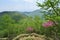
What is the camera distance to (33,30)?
22.0 feet

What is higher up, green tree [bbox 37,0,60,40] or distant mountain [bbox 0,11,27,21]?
green tree [bbox 37,0,60,40]

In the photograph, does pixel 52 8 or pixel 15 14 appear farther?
pixel 15 14

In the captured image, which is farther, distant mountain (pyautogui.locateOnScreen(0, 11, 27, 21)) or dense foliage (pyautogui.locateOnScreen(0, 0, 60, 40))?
distant mountain (pyautogui.locateOnScreen(0, 11, 27, 21))

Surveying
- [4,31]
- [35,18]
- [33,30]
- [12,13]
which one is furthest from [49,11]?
[12,13]

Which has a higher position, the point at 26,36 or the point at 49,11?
the point at 49,11

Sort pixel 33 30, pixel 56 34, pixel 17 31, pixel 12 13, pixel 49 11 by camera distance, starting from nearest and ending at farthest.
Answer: pixel 49 11, pixel 56 34, pixel 33 30, pixel 17 31, pixel 12 13

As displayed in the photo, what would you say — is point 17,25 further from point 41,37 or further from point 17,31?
point 41,37

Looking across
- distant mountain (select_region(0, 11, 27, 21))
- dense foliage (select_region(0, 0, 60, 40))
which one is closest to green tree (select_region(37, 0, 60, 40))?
dense foliage (select_region(0, 0, 60, 40))

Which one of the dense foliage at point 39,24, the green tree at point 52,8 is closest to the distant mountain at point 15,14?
the dense foliage at point 39,24

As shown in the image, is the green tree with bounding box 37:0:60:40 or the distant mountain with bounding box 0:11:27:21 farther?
the distant mountain with bounding box 0:11:27:21

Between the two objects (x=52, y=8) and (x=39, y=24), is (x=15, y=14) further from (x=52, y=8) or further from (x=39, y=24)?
(x=52, y=8)

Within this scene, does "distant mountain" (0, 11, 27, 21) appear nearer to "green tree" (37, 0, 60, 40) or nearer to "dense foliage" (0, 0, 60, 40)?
"dense foliage" (0, 0, 60, 40)

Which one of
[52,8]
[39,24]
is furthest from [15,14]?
[52,8]

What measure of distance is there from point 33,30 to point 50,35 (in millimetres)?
568
